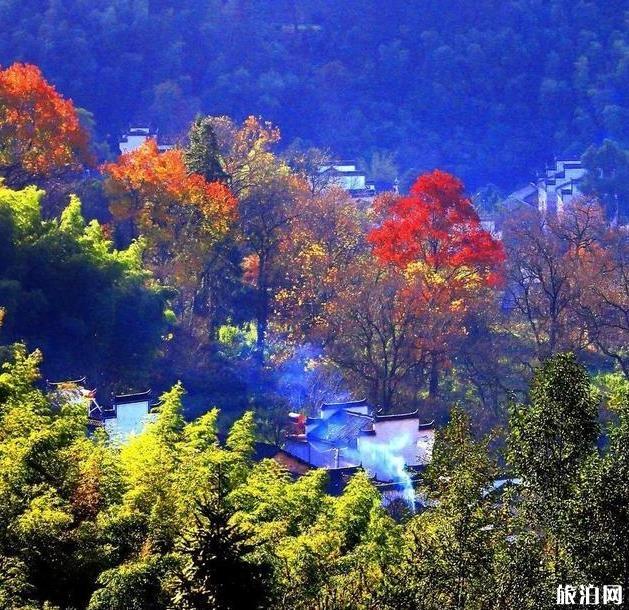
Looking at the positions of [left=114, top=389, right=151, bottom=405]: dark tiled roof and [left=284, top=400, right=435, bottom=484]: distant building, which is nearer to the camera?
[left=114, top=389, right=151, bottom=405]: dark tiled roof

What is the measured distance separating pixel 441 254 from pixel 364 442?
781 cm

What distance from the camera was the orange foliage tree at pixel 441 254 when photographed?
2414cm

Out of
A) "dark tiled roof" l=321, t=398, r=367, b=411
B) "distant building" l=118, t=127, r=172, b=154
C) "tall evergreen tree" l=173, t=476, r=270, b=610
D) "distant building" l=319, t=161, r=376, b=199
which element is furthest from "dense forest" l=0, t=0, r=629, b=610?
"distant building" l=319, t=161, r=376, b=199

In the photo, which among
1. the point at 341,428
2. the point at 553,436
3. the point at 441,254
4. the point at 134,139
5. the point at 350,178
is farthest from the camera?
the point at 350,178

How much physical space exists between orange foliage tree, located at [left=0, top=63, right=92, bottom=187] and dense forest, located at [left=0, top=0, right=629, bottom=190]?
18.5 metres

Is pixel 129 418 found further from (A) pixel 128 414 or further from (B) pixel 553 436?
(B) pixel 553 436

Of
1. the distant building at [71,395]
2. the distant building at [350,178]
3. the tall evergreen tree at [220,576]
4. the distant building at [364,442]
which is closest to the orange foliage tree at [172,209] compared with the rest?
the distant building at [364,442]

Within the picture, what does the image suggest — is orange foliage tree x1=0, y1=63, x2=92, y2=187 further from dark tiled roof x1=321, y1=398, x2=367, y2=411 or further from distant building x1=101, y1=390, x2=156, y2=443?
dark tiled roof x1=321, y1=398, x2=367, y2=411

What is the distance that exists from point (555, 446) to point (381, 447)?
399 inches
